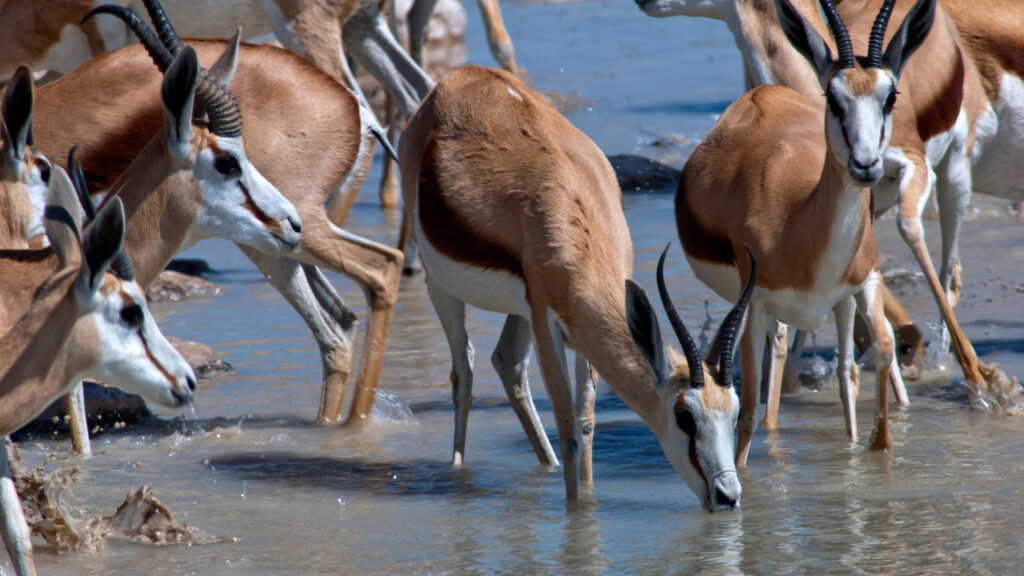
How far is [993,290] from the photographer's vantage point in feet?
29.5

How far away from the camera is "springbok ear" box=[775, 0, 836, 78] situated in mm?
5840

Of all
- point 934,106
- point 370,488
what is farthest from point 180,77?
point 934,106

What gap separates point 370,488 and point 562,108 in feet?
36.4

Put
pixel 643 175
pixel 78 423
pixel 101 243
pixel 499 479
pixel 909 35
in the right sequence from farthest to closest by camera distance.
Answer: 1. pixel 643 175
2. pixel 78 423
3. pixel 909 35
4. pixel 499 479
5. pixel 101 243

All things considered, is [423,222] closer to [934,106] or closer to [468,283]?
[468,283]

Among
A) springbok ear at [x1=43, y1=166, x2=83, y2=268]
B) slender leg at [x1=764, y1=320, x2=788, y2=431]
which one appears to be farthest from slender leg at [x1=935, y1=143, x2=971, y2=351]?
springbok ear at [x1=43, y1=166, x2=83, y2=268]

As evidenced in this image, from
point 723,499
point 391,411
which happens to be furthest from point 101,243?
point 391,411

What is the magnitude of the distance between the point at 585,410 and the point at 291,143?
82.9 inches

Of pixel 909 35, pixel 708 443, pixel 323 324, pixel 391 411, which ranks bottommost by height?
pixel 391 411

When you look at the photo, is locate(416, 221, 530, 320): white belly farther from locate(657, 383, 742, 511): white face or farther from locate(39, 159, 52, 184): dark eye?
locate(39, 159, 52, 184): dark eye

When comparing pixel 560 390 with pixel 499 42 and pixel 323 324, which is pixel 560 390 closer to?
pixel 323 324

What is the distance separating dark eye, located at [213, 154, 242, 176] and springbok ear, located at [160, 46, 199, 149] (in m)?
0.14

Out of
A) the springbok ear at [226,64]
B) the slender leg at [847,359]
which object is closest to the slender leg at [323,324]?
the springbok ear at [226,64]

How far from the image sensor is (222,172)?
543cm
